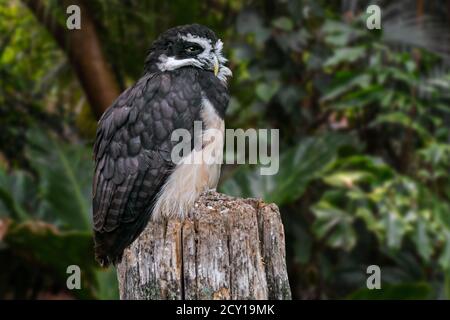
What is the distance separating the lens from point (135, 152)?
141 inches

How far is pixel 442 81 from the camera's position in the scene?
5.92m

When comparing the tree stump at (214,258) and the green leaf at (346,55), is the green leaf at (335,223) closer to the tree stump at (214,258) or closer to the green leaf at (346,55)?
the green leaf at (346,55)

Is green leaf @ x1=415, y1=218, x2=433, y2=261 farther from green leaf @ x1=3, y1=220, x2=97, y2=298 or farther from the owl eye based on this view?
the owl eye

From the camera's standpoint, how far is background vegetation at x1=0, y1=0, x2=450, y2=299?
5.73 m

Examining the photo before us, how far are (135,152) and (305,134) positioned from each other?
11.3 feet

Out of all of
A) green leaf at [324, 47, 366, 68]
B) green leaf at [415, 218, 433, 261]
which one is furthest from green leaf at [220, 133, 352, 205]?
green leaf at [415, 218, 433, 261]

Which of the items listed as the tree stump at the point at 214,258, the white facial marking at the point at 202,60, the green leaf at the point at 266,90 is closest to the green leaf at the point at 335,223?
the green leaf at the point at 266,90

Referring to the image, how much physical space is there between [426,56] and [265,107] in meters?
1.37

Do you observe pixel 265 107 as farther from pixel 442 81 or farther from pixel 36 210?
pixel 36 210

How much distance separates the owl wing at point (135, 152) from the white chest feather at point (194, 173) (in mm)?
47

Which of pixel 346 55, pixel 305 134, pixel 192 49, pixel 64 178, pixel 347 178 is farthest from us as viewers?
pixel 305 134

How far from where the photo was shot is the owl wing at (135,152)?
3477mm

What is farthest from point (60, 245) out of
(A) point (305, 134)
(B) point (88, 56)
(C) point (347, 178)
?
(A) point (305, 134)

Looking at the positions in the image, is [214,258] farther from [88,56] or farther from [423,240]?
[88,56]
